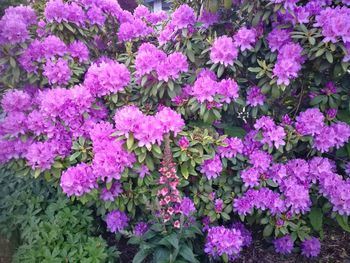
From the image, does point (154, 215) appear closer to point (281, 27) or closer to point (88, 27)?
point (281, 27)

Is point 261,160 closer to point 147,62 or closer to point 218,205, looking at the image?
point 218,205

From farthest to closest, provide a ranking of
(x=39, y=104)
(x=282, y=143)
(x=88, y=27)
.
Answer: (x=88, y=27) < (x=39, y=104) < (x=282, y=143)

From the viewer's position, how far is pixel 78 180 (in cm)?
185

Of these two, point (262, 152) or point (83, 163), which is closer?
point (83, 163)

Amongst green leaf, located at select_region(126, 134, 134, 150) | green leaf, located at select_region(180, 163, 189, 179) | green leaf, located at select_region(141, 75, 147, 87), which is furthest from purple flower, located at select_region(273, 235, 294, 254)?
green leaf, located at select_region(141, 75, 147, 87)

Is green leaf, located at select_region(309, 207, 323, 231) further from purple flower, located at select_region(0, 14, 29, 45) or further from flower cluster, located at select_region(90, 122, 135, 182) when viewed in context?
purple flower, located at select_region(0, 14, 29, 45)

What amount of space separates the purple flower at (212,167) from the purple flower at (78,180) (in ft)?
2.07

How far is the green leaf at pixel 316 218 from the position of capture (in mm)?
2100

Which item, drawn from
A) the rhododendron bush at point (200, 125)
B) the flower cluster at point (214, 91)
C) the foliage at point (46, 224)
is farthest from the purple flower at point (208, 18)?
the foliage at point (46, 224)

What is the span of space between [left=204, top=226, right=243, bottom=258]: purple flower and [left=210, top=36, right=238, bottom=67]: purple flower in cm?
98

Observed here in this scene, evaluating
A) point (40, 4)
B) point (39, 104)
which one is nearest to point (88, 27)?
point (40, 4)

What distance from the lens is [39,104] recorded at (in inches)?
85.1

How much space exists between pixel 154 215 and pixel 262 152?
0.74 meters

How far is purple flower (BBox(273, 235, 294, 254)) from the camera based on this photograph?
222 cm
